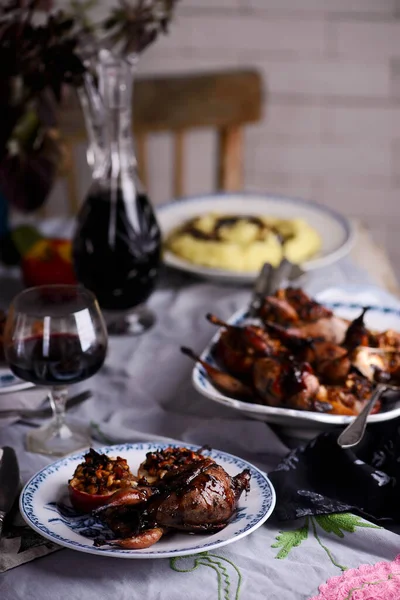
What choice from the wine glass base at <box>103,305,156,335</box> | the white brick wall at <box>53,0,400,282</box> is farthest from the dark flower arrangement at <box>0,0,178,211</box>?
the white brick wall at <box>53,0,400,282</box>

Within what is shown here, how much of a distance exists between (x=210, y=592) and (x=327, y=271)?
115 cm

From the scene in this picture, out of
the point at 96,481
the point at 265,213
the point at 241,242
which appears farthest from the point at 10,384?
the point at 265,213

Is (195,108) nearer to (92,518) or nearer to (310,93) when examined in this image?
(310,93)

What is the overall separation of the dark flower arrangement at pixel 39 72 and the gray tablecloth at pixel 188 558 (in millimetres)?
282

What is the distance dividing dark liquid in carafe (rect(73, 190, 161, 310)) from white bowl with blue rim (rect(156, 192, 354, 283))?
0.23m

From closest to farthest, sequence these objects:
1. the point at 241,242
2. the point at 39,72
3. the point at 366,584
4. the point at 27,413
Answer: the point at 366,584
the point at 27,413
the point at 39,72
the point at 241,242

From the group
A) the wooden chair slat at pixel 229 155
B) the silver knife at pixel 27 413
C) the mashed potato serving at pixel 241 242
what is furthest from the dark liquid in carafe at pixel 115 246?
the wooden chair slat at pixel 229 155

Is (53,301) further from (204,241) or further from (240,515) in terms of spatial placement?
(204,241)

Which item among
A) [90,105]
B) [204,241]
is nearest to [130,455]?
[90,105]

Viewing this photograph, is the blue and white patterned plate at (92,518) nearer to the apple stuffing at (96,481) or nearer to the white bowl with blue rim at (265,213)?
the apple stuffing at (96,481)

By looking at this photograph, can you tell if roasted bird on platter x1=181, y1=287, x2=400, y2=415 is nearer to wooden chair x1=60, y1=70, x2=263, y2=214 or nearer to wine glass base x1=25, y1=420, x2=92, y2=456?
wine glass base x1=25, y1=420, x2=92, y2=456

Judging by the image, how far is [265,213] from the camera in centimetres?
211

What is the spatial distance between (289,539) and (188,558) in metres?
0.12

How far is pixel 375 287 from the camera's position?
71.2 inches
